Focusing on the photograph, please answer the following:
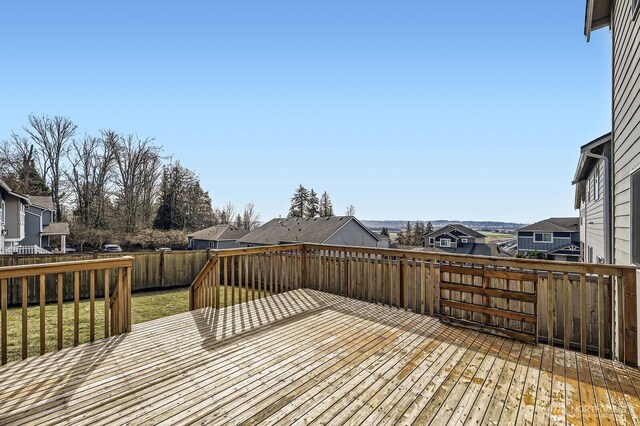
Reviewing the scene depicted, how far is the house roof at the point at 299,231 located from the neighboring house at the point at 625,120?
15.2 meters

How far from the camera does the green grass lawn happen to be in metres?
5.27

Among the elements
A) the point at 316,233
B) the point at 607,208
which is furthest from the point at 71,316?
the point at 316,233

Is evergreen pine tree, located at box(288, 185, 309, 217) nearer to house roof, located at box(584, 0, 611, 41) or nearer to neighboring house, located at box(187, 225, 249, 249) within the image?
neighboring house, located at box(187, 225, 249, 249)

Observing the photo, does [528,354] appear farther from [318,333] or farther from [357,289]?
[357,289]

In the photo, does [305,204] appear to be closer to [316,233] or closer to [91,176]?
[316,233]

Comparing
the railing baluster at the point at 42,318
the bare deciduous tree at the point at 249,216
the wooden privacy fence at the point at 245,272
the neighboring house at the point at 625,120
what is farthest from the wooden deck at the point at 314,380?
the bare deciduous tree at the point at 249,216

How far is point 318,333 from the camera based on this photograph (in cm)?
400

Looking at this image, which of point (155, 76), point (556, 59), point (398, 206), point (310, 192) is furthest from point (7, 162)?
point (398, 206)

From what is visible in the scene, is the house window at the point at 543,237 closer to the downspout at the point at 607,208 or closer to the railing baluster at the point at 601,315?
the downspout at the point at 607,208

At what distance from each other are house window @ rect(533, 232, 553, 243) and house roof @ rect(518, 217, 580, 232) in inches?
17.8

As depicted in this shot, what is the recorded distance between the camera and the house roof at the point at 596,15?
506 cm

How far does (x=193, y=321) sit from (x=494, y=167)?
82.7 feet

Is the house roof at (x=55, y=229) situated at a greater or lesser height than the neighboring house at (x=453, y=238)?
greater

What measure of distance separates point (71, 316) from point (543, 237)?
3372 cm
